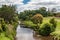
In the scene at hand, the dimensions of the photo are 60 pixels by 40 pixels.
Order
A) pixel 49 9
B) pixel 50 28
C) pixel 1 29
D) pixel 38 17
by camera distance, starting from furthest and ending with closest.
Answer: pixel 49 9 → pixel 38 17 → pixel 50 28 → pixel 1 29

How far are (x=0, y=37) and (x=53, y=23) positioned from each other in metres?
13.7

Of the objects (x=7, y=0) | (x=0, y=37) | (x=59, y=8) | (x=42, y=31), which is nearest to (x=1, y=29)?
(x=0, y=37)

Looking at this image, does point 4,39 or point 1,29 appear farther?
point 1,29

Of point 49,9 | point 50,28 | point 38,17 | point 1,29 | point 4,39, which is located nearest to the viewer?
point 4,39

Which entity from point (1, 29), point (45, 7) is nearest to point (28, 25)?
point (45, 7)

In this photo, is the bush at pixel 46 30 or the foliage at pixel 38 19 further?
the foliage at pixel 38 19

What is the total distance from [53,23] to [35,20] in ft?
21.1

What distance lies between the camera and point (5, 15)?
30.3m

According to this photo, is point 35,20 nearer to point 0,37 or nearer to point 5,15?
point 5,15

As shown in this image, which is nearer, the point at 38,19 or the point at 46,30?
the point at 46,30

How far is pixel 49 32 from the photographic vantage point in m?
29.1

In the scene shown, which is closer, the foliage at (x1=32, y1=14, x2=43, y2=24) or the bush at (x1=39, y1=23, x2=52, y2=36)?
the bush at (x1=39, y1=23, x2=52, y2=36)

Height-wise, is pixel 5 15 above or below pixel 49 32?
above

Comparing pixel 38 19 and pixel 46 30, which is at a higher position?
pixel 38 19
